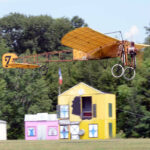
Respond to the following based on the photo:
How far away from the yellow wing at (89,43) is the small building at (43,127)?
26.0ft

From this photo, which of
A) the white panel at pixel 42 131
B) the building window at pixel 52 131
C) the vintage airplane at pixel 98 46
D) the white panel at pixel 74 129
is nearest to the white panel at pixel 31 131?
the white panel at pixel 42 131

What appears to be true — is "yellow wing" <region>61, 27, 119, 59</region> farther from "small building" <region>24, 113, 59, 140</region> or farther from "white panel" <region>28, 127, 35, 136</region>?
"white panel" <region>28, 127, 35, 136</region>

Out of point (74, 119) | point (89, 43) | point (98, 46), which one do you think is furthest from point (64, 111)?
point (89, 43)

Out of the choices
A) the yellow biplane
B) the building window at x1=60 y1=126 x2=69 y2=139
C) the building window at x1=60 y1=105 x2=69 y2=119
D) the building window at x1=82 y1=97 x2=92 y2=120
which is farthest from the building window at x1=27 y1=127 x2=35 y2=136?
the yellow biplane

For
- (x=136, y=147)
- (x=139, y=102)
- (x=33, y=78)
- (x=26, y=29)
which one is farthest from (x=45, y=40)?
(x=136, y=147)

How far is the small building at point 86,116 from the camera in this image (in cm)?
3086

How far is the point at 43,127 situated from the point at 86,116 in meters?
3.16

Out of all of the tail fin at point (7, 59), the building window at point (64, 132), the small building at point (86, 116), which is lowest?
the building window at point (64, 132)

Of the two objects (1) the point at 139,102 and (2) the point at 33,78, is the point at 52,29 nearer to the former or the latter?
(2) the point at 33,78

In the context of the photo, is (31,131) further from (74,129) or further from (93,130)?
(93,130)

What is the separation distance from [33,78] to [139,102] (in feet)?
50.8

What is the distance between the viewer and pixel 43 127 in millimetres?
31797

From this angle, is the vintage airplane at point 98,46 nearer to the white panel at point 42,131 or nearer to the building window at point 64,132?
the building window at point 64,132

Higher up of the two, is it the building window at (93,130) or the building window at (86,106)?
the building window at (86,106)
